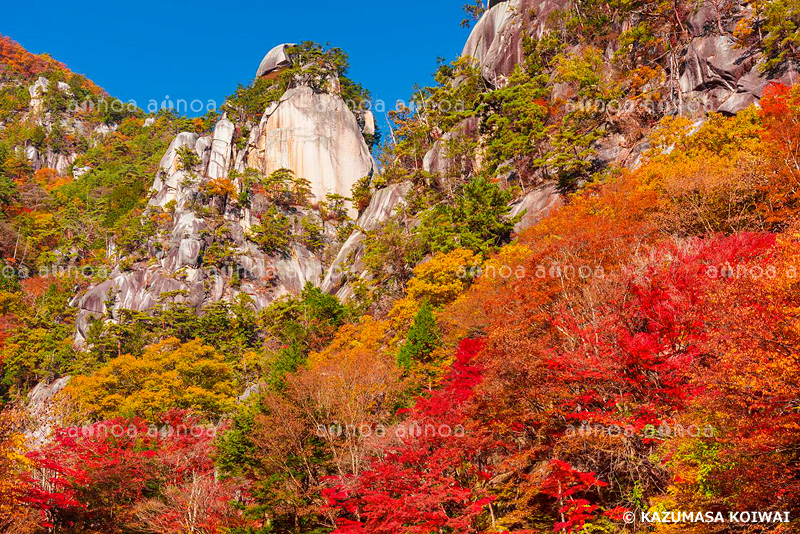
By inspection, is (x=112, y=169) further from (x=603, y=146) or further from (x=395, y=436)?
(x=395, y=436)

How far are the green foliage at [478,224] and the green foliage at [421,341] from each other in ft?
23.6

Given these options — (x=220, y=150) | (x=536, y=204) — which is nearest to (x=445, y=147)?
(x=536, y=204)

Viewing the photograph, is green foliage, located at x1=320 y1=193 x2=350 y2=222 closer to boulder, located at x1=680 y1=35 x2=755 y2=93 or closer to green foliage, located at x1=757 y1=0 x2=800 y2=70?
boulder, located at x1=680 y1=35 x2=755 y2=93

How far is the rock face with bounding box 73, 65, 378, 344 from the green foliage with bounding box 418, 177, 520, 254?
1386cm

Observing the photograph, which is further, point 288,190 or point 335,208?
point 335,208

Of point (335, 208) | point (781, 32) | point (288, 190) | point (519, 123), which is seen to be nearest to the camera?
point (781, 32)

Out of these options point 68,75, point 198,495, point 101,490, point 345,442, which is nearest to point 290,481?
point 345,442

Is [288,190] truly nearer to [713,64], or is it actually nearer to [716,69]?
[713,64]

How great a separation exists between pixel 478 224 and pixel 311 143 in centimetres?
3954

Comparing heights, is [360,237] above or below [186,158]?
below

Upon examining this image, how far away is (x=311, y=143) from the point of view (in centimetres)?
6412

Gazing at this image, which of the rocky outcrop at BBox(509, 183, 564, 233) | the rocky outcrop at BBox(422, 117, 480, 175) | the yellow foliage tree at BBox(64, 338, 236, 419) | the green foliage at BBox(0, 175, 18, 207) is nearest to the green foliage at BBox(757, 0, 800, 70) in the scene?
the rocky outcrop at BBox(509, 183, 564, 233)

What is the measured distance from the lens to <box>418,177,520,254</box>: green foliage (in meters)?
29.5

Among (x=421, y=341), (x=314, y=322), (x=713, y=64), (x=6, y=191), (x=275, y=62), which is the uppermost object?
(x=275, y=62)
